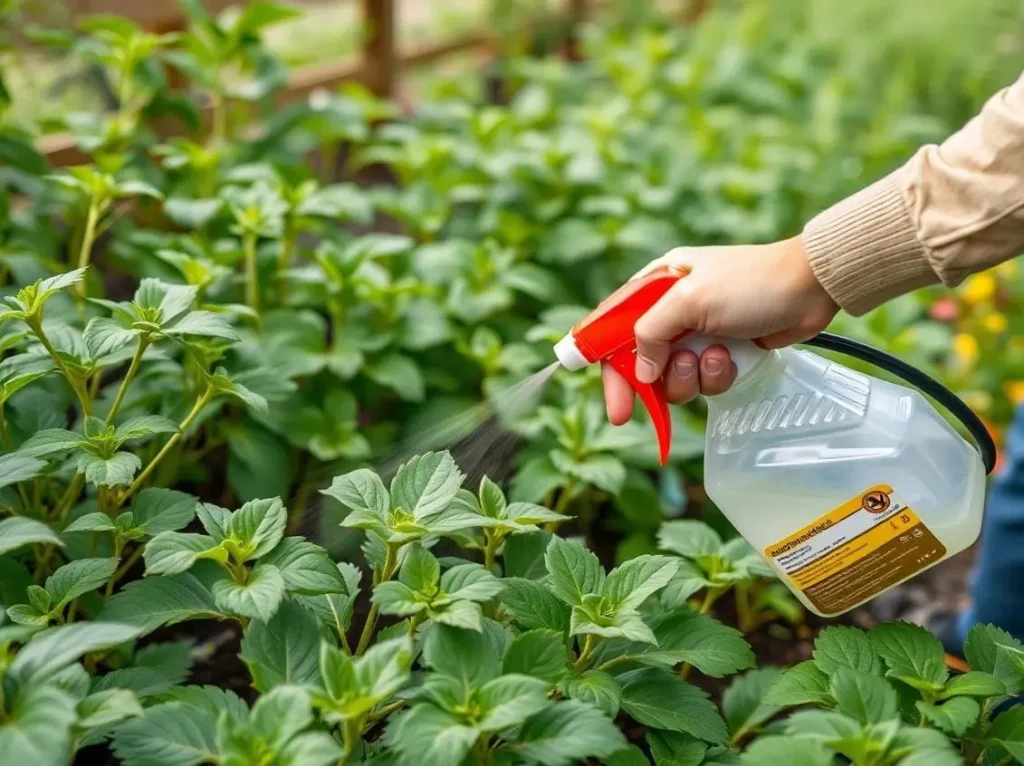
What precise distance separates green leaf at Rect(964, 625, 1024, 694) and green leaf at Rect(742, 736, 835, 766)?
1.04 ft

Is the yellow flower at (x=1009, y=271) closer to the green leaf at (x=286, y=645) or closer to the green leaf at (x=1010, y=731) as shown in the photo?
the green leaf at (x=1010, y=731)

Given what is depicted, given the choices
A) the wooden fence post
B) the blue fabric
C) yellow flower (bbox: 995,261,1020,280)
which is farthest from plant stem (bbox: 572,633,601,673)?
the wooden fence post

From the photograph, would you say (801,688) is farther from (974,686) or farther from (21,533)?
(21,533)

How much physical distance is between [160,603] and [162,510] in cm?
14

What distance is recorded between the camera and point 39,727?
0.86m

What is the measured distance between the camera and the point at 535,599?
1178 mm

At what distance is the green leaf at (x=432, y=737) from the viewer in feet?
3.04

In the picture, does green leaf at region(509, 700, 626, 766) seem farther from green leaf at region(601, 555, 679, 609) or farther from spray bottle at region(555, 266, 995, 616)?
spray bottle at region(555, 266, 995, 616)

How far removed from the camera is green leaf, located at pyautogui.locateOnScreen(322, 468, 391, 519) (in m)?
1.14

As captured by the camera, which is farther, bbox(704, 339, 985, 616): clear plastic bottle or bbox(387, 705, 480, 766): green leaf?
bbox(704, 339, 985, 616): clear plastic bottle

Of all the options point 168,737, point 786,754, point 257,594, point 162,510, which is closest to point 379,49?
point 162,510

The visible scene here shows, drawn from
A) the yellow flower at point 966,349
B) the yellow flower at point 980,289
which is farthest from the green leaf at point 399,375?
the yellow flower at point 980,289

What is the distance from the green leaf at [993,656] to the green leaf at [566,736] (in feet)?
1.49

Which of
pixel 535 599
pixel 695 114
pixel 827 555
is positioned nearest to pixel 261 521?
pixel 535 599
